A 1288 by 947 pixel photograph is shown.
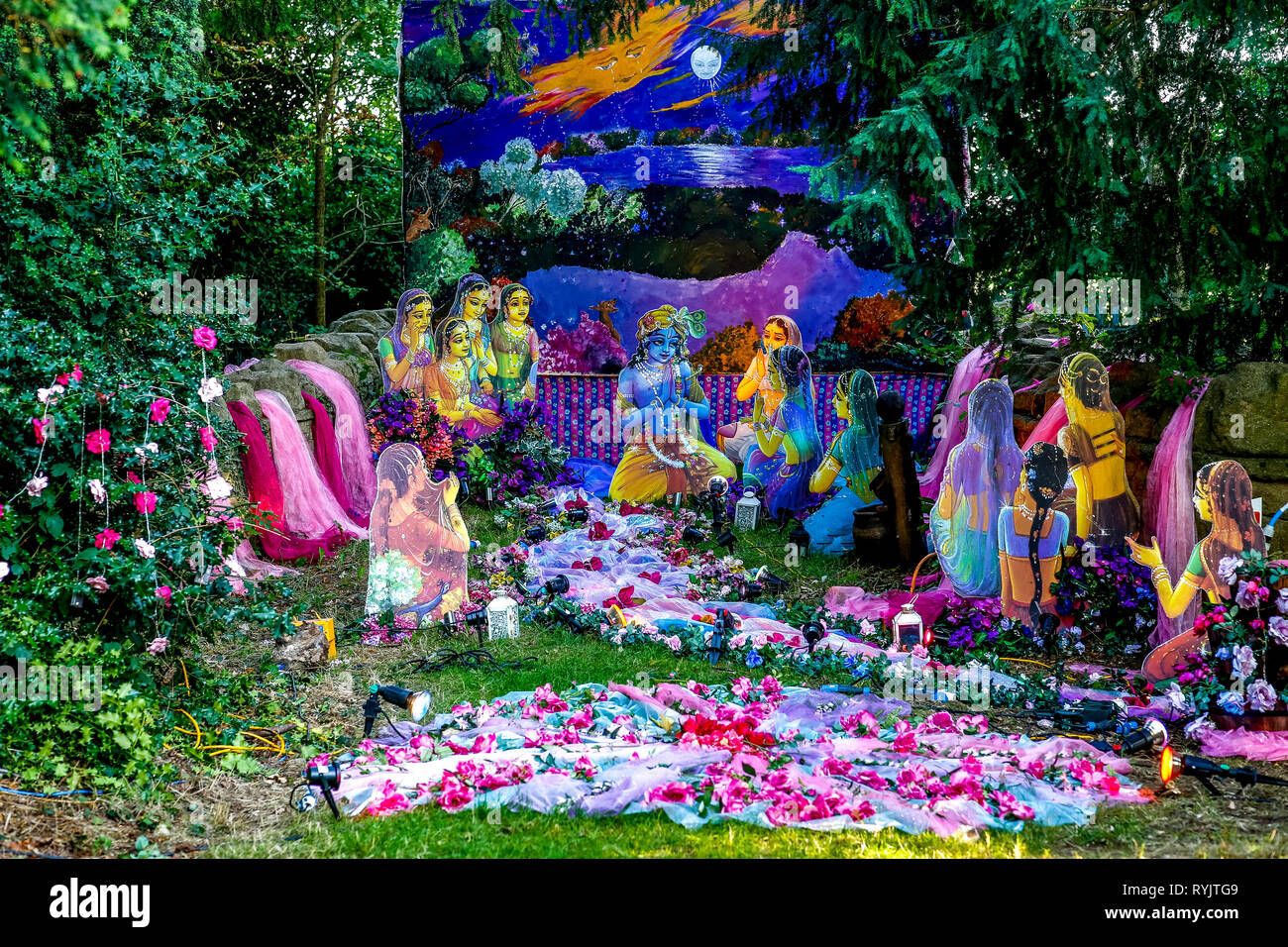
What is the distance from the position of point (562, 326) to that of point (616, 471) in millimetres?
2393

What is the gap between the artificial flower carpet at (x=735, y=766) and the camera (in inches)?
182

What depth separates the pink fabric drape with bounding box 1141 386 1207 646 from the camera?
7.31 m

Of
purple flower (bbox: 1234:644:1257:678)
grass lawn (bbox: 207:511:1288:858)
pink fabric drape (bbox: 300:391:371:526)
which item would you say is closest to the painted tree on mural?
purple flower (bbox: 1234:644:1257:678)

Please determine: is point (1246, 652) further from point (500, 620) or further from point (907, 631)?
point (500, 620)

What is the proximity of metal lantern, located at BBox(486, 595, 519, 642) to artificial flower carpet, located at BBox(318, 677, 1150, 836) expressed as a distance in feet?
4.57

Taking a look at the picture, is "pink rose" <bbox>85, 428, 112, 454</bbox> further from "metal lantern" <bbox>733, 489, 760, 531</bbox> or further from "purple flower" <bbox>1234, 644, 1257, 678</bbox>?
"metal lantern" <bbox>733, 489, 760, 531</bbox>

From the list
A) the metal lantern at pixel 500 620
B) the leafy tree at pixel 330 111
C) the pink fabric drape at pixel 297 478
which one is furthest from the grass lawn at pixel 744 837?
the leafy tree at pixel 330 111

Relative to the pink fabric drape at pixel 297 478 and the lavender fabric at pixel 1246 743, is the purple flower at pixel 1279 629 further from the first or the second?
the pink fabric drape at pixel 297 478

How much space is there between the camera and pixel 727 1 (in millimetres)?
13477

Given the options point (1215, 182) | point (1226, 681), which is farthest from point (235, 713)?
point (1215, 182)

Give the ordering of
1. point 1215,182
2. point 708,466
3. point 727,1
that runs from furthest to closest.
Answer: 1. point 727,1
2. point 708,466
3. point 1215,182

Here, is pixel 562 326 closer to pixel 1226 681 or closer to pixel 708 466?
pixel 708 466

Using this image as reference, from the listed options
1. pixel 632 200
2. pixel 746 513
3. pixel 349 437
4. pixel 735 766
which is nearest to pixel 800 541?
pixel 746 513

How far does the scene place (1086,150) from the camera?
734 cm
